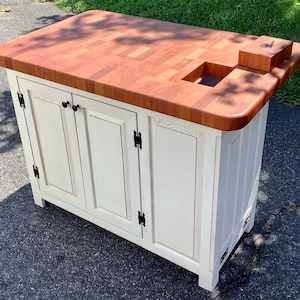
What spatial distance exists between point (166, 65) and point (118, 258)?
3.61 ft

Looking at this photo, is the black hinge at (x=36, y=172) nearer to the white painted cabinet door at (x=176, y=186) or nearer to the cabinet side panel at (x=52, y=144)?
the cabinet side panel at (x=52, y=144)

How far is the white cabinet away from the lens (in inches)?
77.4


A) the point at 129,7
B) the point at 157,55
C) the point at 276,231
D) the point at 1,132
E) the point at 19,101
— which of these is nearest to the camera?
the point at 157,55

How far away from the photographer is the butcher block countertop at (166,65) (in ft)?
5.91

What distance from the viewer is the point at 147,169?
2.14 metres

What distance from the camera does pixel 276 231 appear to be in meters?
2.67

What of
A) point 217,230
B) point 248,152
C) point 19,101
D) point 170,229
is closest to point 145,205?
point 170,229

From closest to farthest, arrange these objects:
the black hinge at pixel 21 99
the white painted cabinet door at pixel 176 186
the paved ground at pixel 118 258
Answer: the white painted cabinet door at pixel 176 186, the paved ground at pixel 118 258, the black hinge at pixel 21 99

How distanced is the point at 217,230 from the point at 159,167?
1.30 ft

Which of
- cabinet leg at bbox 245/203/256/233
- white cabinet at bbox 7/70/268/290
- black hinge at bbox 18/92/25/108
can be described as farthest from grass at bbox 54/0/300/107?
black hinge at bbox 18/92/25/108

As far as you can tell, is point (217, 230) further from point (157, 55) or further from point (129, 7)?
point (129, 7)

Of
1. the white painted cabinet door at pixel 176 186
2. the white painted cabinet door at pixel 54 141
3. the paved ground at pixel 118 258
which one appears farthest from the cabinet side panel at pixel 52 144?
the white painted cabinet door at pixel 176 186

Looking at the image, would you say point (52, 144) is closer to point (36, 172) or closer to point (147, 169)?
point (36, 172)

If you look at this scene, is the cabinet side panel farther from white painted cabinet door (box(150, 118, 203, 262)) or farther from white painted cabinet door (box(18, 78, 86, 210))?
white painted cabinet door (box(150, 118, 203, 262))
